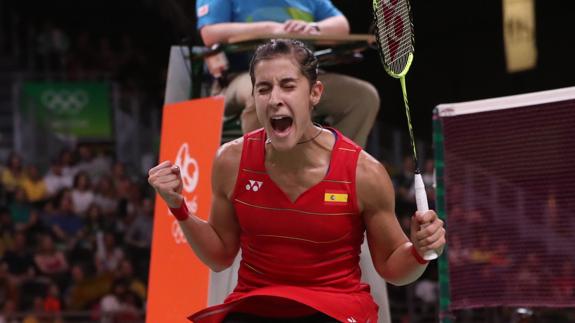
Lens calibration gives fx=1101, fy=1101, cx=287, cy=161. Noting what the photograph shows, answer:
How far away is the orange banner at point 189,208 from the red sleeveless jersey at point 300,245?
1.08 metres

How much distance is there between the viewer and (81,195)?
12508 mm

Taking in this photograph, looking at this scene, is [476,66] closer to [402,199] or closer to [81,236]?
[402,199]

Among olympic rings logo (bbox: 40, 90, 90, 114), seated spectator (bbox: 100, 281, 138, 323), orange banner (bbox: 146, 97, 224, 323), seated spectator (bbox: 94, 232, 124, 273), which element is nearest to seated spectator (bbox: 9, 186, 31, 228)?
seated spectator (bbox: 94, 232, 124, 273)

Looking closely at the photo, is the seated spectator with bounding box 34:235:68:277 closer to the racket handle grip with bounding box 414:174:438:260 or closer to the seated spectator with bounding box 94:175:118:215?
the seated spectator with bounding box 94:175:118:215

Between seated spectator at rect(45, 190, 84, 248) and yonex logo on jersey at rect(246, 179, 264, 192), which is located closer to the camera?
yonex logo on jersey at rect(246, 179, 264, 192)

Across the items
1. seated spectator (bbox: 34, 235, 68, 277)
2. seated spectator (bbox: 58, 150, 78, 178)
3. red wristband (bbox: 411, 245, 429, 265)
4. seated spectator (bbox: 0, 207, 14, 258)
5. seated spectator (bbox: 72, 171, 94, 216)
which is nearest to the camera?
red wristband (bbox: 411, 245, 429, 265)

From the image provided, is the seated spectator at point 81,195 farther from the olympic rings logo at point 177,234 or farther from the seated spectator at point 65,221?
the olympic rings logo at point 177,234

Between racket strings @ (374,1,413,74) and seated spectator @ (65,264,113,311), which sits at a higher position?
racket strings @ (374,1,413,74)

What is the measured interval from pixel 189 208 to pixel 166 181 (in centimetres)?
149

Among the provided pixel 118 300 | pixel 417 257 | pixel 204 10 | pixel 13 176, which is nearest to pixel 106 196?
pixel 13 176

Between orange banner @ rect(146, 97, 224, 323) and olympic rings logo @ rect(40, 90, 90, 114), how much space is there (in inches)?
392

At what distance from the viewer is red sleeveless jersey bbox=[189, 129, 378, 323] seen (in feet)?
11.3

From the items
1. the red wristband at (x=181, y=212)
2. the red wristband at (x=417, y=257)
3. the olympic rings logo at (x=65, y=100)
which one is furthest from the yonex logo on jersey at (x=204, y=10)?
the olympic rings logo at (x=65, y=100)

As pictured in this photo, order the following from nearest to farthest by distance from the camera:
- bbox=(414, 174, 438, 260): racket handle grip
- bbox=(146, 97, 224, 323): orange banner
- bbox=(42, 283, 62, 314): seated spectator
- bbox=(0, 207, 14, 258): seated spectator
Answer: bbox=(414, 174, 438, 260): racket handle grip < bbox=(146, 97, 224, 323): orange banner < bbox=(42, 283, 62, 314): seated spectator < bbox=(0, 207, 14, 258): seated spectator
